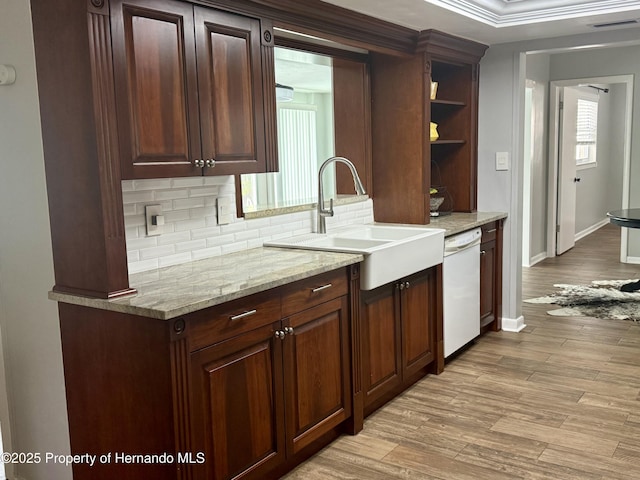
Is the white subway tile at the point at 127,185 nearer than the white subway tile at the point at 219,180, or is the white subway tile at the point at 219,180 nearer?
the white subway tile at the point at 127,185

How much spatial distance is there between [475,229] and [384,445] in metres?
1.71

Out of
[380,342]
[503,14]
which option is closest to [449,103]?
[503,14]

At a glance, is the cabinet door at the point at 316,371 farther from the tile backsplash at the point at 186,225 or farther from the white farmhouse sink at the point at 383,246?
the tile backsplash at the point at 186,225

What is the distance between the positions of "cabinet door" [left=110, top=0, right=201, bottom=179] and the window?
23.0ft

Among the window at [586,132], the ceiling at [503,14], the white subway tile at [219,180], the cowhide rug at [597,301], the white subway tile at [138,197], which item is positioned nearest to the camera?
the white subway tile at [138,197]

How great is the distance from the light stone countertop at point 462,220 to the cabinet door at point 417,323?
0.37 m

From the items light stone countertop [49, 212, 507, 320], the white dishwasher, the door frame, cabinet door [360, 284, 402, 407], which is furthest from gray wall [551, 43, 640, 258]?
light stone countertop [49, 212, 507, 320]

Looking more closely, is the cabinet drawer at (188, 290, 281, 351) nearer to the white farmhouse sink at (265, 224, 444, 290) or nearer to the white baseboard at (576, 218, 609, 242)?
the white farmhouse sink at (265, 224, 444, 290)

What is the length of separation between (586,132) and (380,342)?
690cm

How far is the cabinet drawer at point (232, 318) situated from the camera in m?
2.11

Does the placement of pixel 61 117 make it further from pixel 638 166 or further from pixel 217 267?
pixel 638 166

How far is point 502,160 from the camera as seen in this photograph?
4.52 metres

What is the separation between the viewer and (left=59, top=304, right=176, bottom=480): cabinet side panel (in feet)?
6.78

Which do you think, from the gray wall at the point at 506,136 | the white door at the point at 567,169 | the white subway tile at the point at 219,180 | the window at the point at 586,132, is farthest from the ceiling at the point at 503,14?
the window at the point at 586,132
